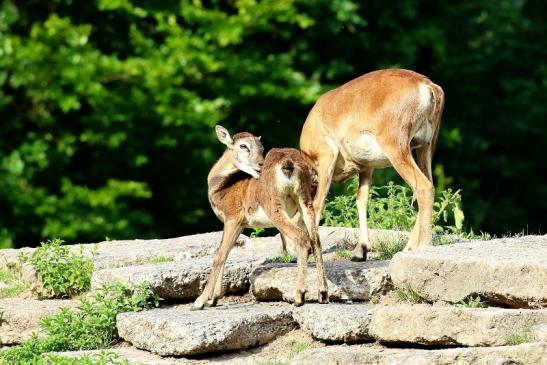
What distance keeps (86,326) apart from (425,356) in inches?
112

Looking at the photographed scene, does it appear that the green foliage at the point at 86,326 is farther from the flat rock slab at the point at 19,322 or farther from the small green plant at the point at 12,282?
the small green plant at the point at 12,282

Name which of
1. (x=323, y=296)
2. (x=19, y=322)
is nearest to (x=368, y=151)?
(x=323, y=296)

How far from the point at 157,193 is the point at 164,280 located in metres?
10.1

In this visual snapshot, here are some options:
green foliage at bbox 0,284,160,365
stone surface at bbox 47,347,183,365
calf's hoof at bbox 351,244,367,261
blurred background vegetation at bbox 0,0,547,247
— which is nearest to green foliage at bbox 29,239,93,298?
green foliage at bbox 0,284,160,365

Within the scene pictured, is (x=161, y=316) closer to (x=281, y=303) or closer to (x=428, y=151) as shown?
(x=281, y=303)

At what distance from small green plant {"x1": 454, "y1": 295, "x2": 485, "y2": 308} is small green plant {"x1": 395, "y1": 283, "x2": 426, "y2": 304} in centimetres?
34

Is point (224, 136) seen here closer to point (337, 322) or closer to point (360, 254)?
point (360, 254)

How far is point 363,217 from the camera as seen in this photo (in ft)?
35.0

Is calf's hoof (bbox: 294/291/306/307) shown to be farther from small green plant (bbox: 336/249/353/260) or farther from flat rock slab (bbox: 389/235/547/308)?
small green plant (bbox: 336/249/353/260)

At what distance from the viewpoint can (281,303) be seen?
9898mm

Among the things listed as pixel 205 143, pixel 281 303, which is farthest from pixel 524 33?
pixel 281 303

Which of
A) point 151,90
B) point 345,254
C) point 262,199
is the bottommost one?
point 345,254

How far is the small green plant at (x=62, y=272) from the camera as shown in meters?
10.9

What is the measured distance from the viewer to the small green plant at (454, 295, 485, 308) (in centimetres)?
866
